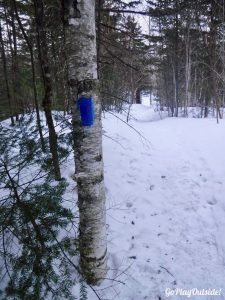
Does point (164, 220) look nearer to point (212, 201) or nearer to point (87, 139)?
point (212, 201)

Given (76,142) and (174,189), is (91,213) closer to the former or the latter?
(76,142)

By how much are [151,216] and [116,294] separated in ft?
4.77

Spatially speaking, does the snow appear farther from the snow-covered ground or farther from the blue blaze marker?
the blue blaze marker

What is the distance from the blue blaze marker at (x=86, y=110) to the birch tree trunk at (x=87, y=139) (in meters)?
0.04

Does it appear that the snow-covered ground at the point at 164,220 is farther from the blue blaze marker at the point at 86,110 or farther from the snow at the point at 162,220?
the blue blaze marker at the point at 86,110

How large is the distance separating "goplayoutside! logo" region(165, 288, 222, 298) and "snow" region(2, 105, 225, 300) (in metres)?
0.04

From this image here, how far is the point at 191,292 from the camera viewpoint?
103 inches

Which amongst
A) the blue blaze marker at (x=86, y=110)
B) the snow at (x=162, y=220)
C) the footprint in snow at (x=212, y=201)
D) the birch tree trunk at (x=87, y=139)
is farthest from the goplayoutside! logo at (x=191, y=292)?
the blue blaze marker at (x=86, y=110)

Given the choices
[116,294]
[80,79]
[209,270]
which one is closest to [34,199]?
[80,79]

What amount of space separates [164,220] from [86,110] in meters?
2.33

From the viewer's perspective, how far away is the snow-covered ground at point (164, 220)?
2773 millimetres

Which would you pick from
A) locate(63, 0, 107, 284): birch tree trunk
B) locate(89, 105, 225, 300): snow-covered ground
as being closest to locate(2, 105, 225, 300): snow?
locate(89, 105, 225, 300): snow-covered ground

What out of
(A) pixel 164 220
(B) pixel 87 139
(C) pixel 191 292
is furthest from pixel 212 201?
(B) pixel 87 139

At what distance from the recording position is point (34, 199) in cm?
220
